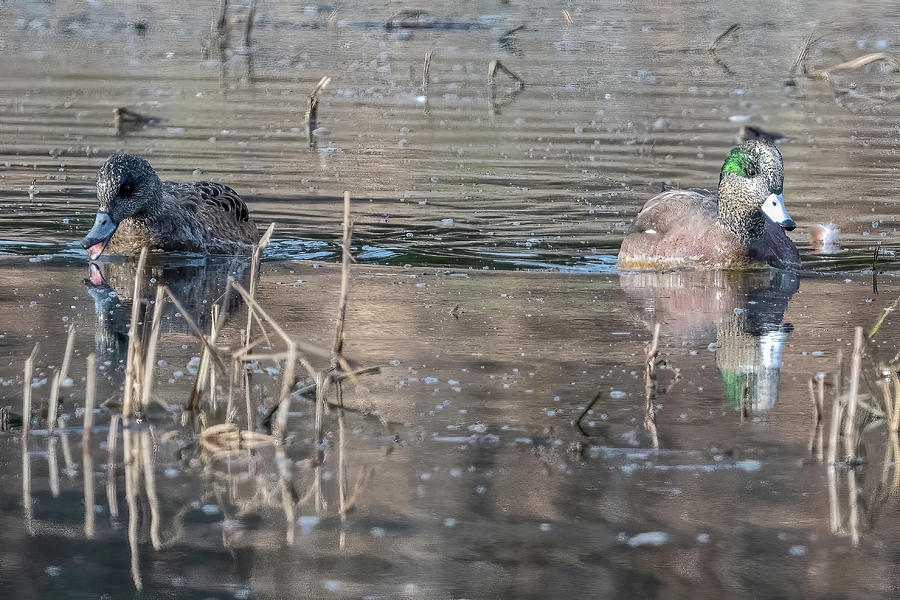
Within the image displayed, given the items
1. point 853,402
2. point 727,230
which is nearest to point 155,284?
point 727,230

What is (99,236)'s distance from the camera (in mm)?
10578

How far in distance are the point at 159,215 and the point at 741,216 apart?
4227mm

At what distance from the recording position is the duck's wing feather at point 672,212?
10898 millimetres

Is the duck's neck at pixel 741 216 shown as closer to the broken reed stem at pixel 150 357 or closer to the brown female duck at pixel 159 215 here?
the brown female duck at pixel 159 215

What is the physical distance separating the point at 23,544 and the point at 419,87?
1517 cm

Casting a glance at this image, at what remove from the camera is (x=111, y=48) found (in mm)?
23938

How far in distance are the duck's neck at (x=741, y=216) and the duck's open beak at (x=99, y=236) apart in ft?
14.3

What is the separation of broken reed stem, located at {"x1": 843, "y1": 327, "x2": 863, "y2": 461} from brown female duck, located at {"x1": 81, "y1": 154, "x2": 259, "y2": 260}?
19.5 feet

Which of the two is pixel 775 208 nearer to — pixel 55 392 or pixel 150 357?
pixel 150 357

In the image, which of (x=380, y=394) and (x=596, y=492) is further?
(x=380, y=394)

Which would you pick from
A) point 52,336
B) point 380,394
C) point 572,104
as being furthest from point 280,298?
point 572,104

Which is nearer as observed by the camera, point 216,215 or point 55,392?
point 55,392

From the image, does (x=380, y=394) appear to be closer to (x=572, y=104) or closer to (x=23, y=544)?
(x=23, y=544)

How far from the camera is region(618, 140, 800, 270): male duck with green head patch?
1068 cm
